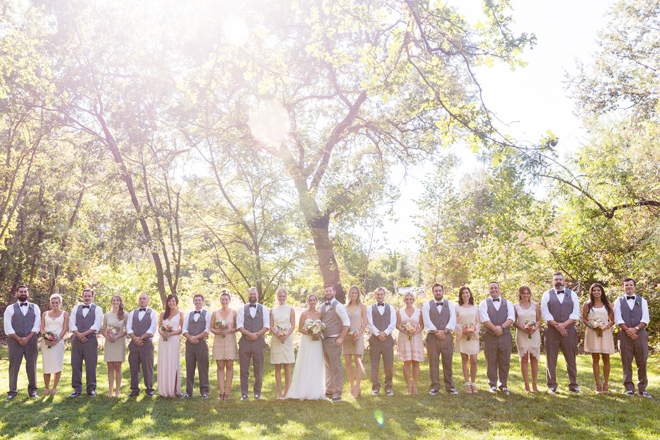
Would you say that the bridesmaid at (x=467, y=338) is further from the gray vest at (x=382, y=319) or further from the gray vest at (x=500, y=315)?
the gray vest at (x=382, y=319)

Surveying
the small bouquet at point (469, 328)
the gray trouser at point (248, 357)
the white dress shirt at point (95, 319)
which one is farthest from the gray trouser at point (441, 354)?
the white dress shirt at point (95, 319)

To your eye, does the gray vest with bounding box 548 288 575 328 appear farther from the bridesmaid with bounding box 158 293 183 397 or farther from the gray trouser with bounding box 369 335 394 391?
the bridesmaid with bounding box 158 293 183 397

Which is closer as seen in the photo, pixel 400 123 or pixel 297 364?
pixel 297 364

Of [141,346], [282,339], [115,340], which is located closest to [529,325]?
[282,339]

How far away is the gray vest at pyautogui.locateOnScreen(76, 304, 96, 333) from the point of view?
8398 mm

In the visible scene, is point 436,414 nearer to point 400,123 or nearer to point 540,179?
point 540,179

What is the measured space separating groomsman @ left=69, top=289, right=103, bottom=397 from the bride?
3.53 meters

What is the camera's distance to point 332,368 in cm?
806

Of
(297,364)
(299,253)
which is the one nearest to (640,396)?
(297,364)

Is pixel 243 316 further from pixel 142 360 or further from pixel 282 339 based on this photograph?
pixel 142 360

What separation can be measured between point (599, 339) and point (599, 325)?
0.27 metres

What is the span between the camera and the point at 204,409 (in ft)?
24.2

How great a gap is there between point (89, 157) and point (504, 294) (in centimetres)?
1183

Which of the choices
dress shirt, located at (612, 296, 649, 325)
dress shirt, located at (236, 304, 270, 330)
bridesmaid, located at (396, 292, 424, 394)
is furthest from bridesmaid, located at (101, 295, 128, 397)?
dress shirt, located at (612, 296, 649, 325)
